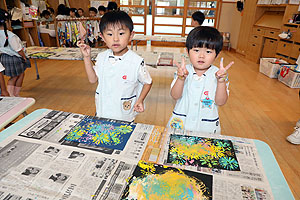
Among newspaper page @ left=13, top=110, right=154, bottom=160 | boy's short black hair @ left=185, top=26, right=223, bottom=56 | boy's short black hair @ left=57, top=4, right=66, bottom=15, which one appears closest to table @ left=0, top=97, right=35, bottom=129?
newspaper page @ left=13, top=110, right=154, bottom=160

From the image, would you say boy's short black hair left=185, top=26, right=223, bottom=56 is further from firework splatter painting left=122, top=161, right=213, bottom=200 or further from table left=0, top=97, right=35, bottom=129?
table left=0, top=97, right=35, bottom=129

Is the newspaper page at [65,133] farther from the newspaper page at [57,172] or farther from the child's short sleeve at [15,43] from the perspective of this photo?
the child's short sleeve at [15,43]

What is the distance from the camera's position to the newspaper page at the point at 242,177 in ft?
2.21

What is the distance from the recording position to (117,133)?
0.98 m

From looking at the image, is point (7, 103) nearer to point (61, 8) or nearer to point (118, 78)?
point (118, 78)

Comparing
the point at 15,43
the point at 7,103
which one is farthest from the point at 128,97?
the point at 15,43

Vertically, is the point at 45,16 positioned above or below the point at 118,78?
above

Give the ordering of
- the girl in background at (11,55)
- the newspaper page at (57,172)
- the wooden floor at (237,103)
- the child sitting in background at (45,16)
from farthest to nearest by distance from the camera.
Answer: the child sitting in background at (45,16) → the girl in background at (11,55) → the wooden floor at (237,103) → the newspaper page at (57,172)

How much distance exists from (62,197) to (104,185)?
A: 0.13 m

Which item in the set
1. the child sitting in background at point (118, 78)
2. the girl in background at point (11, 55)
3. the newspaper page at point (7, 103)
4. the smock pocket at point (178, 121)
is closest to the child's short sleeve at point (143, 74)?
the child sitting in background at point (118, 78)

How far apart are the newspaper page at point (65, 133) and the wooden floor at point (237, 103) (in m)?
1.35

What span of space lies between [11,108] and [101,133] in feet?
1.95

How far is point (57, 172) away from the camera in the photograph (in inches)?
→ 29.3

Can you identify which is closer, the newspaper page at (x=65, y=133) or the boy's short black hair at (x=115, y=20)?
the newspaper page at (x=65, y=133)
